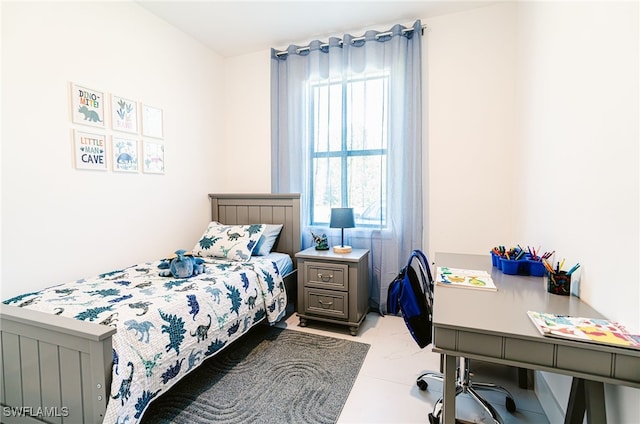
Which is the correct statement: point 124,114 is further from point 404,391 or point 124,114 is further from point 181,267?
point 404,391

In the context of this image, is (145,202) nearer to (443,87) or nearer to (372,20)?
(372,20)

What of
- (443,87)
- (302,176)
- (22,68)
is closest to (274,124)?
(302,176)

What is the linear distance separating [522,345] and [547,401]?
0.98 meters

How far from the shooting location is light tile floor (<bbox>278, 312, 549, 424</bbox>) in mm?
Result: 1574

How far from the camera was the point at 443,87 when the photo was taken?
272 centimetres

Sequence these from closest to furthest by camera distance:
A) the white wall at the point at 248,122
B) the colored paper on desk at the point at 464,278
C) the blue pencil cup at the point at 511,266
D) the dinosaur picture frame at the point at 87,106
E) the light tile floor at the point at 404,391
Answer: the colored paper on desk at the point at 464,278, the light tile floor at the point at 404,391, the blue pencil cup at the point at 511,266, the dinosaur picture frame at the point at 87,106, the white wall at the point at 248,122

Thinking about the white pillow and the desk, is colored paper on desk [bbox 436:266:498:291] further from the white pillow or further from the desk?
the white pillow

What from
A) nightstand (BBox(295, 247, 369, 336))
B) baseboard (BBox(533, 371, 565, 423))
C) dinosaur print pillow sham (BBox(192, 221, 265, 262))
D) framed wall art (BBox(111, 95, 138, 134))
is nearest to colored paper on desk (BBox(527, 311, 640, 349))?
baseboard (BBox(533, 371, 565, 423))

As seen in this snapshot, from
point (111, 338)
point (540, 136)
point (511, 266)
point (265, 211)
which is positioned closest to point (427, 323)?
point (511, 266)

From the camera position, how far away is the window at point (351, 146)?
2.87m

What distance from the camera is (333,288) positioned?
254 centimetres

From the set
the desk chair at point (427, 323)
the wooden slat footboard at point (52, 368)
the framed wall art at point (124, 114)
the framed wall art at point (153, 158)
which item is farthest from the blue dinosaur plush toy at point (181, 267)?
the desk chair at point (427, 323)

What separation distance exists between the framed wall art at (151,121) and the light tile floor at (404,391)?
2.33 m

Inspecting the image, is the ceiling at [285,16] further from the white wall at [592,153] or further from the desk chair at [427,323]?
the desk chair at [427,323]
